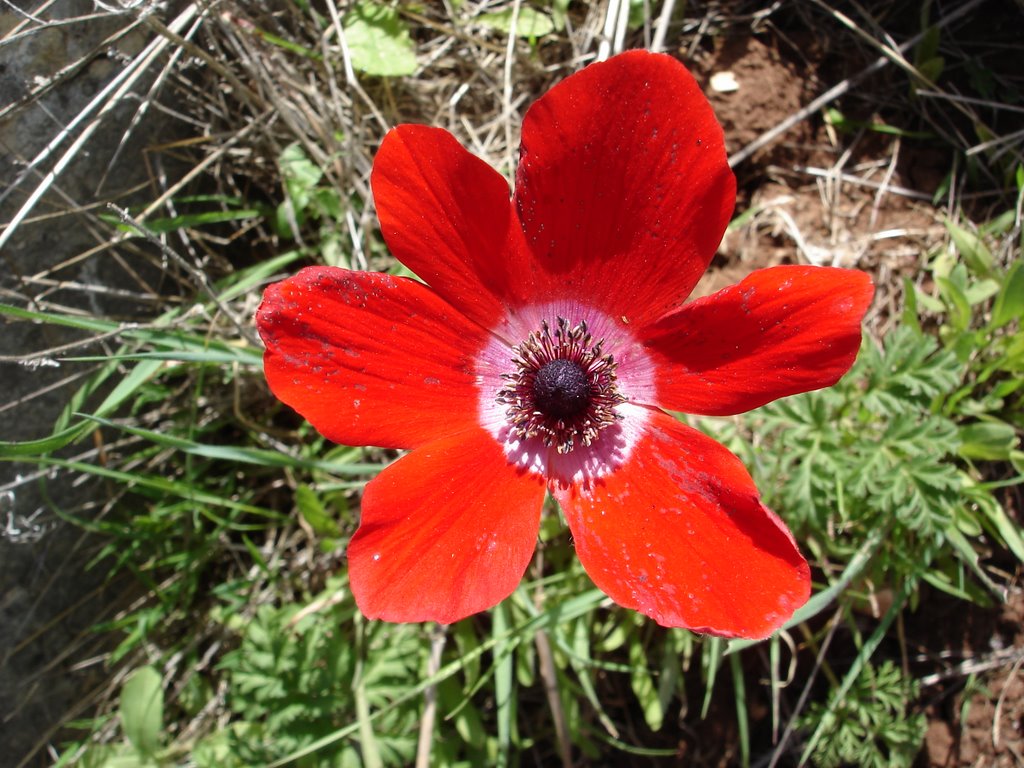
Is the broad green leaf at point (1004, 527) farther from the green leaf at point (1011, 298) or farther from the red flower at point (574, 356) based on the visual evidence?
the red flower at point (574, 356)

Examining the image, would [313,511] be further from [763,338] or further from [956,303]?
[956,303]

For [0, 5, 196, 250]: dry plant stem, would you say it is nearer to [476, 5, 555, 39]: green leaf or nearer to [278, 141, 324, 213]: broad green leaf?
[278, 141, 324, 213]: broad green leaf

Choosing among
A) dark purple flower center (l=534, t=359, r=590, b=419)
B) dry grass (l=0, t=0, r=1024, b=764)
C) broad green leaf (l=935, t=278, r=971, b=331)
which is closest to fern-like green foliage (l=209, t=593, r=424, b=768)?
dry grass (l=0, t=0, r=1024, b=764)

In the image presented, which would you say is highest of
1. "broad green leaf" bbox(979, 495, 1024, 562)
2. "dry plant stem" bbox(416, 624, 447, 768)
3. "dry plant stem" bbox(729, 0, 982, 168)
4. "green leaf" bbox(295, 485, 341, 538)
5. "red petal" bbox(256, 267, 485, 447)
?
"red petal" bbox(256, 267, 485, 447)

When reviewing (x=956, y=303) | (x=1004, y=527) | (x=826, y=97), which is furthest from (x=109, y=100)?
(x=1004, y=527)

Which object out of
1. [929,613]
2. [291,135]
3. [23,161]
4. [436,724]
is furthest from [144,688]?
[929,613]

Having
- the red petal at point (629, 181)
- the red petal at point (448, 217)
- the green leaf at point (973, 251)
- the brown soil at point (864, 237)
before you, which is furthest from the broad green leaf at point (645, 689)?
the green leaf at point (973, 251)
